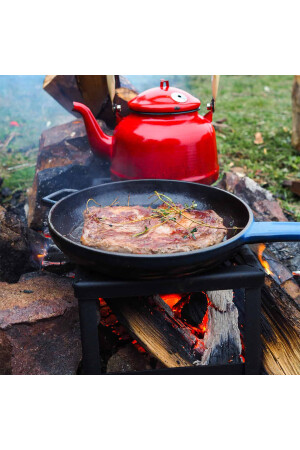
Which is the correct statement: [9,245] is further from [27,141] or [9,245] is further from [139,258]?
[27,141]

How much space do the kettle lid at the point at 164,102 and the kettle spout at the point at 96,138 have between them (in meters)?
0.34

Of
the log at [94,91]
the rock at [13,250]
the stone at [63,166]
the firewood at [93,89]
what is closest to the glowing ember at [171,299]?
the rock at [13,250]

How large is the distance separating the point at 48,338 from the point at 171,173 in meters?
1.39

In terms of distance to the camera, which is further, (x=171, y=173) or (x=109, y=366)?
(x=171, y=173)

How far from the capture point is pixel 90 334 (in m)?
Answer: 2.04

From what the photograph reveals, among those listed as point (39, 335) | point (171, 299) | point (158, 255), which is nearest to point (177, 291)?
point (158, 255)

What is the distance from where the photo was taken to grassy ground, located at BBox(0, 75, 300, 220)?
5.32 meters

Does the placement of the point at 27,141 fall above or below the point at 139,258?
below

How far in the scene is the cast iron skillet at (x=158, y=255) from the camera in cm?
184

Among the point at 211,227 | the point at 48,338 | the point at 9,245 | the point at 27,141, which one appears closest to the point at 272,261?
the point at 211,227

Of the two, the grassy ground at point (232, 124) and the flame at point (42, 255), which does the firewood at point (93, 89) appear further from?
the flame at point (42, 255)

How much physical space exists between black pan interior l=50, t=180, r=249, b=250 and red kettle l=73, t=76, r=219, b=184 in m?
0.11

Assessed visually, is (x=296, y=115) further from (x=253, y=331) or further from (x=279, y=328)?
(x=253, y=331)

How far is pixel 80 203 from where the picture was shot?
2730mm
